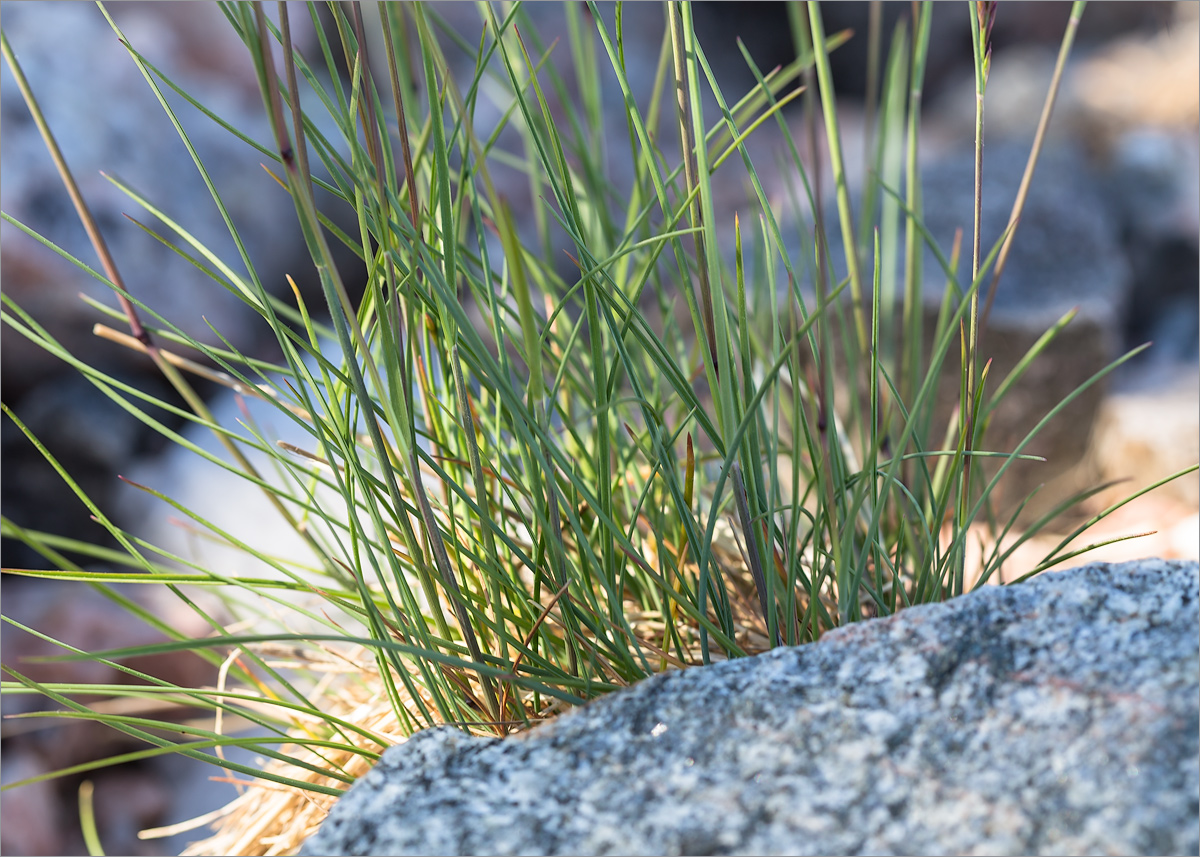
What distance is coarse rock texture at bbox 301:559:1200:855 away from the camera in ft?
0.80

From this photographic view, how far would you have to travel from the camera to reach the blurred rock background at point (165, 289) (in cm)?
106

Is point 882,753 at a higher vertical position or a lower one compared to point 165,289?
lower

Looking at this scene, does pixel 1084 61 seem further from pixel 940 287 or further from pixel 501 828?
pixel 501 828

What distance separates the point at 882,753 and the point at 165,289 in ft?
5.23

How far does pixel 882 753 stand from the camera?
0.27 meters

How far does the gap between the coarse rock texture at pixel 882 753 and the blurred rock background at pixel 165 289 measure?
1.85 ft

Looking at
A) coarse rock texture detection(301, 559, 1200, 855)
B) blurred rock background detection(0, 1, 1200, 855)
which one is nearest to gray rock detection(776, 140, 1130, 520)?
blurred rock background detection(0, 1, 1200, 855)

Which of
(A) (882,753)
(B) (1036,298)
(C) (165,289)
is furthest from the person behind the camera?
(C) (165,289)

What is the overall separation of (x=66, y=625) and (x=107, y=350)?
1.82ft

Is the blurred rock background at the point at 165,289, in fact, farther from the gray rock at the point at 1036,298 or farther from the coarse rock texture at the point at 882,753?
the coarse rock texture at the point at 882,753

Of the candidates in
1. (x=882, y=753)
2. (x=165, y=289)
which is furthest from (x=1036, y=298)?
(x=165, y=289)

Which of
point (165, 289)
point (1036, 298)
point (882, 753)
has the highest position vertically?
point (165, 289)

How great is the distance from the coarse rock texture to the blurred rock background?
56 centimetres

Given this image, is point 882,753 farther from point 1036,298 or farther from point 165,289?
point 165,289
